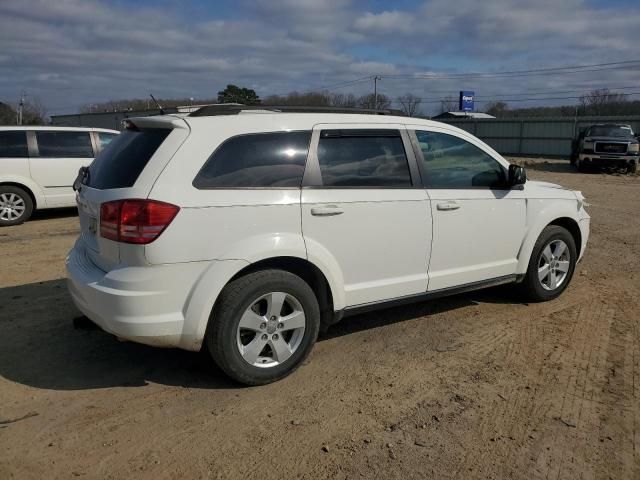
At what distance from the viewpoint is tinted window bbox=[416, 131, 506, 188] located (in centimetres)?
450

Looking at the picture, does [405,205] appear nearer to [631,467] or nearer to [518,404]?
[518,404]

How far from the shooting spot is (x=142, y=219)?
325 cm

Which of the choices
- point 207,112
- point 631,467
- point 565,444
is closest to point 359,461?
point 565,444

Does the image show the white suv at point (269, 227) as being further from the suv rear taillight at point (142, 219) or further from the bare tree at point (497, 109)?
the bare tree at point (497, 109)

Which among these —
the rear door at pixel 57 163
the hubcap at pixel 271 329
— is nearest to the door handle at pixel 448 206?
the hubcap at pixel 271 329

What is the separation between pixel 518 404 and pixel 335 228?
1667 millimetres

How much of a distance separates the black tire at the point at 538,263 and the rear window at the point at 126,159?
3.58m

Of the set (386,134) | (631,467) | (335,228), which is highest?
(386,134)

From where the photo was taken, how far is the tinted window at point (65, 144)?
397 inches

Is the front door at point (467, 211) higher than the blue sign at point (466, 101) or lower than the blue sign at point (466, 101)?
lower

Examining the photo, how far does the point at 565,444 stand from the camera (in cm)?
309

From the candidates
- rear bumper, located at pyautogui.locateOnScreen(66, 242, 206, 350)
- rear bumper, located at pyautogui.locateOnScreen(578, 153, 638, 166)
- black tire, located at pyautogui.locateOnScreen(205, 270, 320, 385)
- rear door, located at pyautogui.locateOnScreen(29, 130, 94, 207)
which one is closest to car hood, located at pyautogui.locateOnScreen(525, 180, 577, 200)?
black tire, located at pyautogui.locateOnScreen(205, 270, 320, 385)

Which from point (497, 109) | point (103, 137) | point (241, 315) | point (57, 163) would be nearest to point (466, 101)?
point (497, 109)

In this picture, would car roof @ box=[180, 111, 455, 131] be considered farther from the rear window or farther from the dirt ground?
the dirt ground
